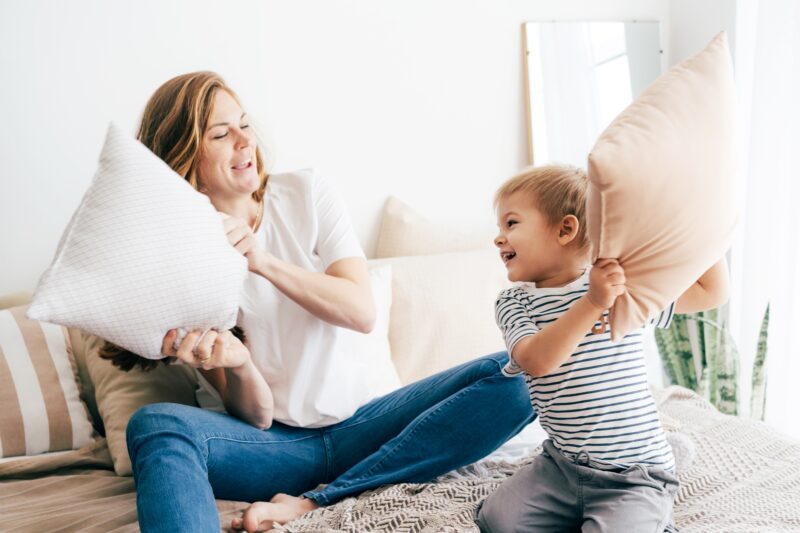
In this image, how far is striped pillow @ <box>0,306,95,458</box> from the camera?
167 centimetres

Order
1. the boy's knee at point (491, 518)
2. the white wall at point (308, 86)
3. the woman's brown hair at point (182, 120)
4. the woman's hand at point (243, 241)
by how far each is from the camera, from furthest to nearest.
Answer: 1. the white wall at point (308, 86)
2. the woman's brown hair at point (182, 120)
3. the woman's hand at point (243, 241)
4. the boy's knee at point (491, 518)

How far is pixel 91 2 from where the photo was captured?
198 cm

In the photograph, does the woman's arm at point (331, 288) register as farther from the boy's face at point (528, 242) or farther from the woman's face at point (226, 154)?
the boy's face at point (528, 242)

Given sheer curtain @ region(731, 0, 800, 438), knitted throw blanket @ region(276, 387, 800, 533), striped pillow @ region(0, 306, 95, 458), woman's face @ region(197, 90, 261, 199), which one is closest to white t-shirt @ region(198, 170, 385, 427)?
woman's face @ region(197, 90, 261, 199)

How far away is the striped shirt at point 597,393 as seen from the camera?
1.22 metres

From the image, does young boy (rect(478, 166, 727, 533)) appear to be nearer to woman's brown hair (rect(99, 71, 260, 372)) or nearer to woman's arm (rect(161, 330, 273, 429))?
woman's arm (rect(161, 330, 273, 429))

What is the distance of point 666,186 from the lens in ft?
3.41

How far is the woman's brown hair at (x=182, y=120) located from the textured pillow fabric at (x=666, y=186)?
804 millimetres

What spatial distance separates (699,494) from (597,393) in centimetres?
34

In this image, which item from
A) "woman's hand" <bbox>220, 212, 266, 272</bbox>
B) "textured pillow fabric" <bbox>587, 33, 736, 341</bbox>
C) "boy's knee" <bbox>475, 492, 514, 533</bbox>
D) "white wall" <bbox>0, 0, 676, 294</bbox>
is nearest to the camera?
"textured pillow fabric" <bbox>587, 33, 736, 341</bbox>

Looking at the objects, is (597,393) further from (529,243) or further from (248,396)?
(248,396)

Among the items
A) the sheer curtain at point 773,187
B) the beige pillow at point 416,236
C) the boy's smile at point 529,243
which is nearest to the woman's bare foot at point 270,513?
the boy's smile at point 529,243

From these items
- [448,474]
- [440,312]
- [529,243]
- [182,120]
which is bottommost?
[448,474]

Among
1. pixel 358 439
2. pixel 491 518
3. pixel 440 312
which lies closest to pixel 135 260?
pixel 358 439
